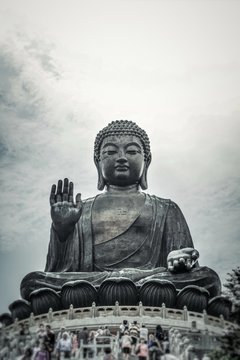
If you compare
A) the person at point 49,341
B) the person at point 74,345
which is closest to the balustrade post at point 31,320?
the person at point 74,345

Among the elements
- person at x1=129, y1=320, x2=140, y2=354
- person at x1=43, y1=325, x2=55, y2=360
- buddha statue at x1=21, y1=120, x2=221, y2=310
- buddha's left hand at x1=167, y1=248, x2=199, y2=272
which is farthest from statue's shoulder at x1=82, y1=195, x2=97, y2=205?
person at x1=43, y1=325, x2=55, y2=360

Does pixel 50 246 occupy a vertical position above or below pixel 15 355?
above

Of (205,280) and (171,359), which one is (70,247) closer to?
(205,280)

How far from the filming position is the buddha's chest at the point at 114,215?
2173 centimetres

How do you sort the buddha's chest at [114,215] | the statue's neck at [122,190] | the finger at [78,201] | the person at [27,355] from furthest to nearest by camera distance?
the statue's neck at [122,190] < the buddha's chest at [114,215] < the finger at [78,201] < the person at [27,355]

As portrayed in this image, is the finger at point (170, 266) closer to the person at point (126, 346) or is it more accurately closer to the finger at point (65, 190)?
the finger at point (65, 190)

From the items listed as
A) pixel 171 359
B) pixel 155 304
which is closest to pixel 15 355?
pixel 171 359

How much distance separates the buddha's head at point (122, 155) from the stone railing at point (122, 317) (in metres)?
5.29

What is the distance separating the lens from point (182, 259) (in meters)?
19.6

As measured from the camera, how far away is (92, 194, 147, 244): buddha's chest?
71.3ft

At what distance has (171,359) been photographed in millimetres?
12414

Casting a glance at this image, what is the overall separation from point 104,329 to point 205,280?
4.01 meters

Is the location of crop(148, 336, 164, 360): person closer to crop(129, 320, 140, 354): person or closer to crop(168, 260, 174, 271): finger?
crop(129, 320, 140, 354): person

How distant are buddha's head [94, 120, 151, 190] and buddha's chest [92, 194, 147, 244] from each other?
23.1 inches
